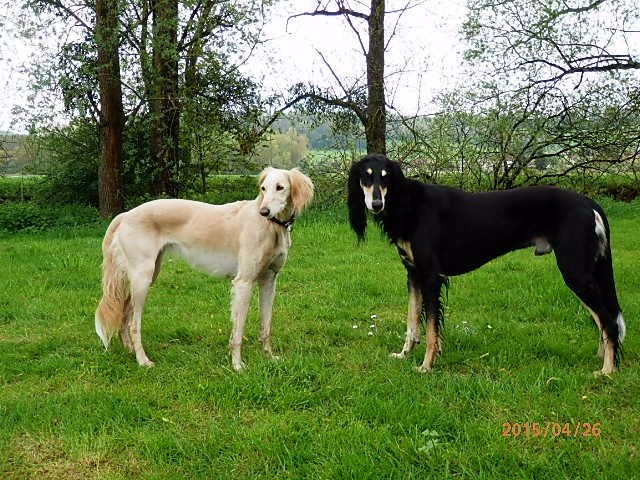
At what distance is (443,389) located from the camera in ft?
13.1

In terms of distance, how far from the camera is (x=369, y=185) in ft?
14.5

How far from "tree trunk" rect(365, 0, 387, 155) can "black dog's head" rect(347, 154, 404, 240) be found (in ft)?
30.1

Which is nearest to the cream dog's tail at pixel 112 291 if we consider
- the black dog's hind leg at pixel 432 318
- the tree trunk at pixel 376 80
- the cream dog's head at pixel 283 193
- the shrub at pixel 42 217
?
the cream dog's head at pixel 283 193

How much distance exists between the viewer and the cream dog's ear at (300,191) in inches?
176

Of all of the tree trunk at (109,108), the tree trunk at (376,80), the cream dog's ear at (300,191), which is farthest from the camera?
the tree trunk at (376,80)

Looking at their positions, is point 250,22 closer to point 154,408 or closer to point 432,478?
point 154,408

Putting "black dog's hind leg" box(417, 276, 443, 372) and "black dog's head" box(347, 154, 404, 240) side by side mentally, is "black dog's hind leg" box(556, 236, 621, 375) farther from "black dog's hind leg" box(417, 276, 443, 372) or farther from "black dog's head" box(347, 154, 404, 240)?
"black dog's head" box(347, 154, 404, 240)

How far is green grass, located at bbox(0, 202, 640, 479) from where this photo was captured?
3.12 metres

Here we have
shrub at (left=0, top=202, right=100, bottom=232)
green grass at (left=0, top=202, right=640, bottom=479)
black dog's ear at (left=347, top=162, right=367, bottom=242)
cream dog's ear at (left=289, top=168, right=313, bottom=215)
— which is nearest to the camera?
green grass at (left=0, top=202, right=640, bottom=479)

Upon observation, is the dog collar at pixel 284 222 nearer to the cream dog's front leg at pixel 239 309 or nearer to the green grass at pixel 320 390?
the cream dog's front leg at pixel 239 309

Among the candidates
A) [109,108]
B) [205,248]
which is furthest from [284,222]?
[109,108]

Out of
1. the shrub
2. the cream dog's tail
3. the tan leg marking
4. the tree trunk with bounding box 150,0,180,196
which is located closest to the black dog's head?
the tan leg marking

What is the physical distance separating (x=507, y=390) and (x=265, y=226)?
6.97 ft
